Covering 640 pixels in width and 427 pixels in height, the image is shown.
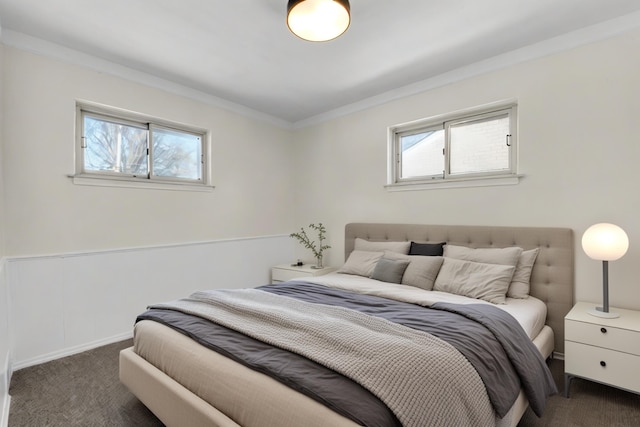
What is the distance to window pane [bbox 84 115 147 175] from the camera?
285 cm

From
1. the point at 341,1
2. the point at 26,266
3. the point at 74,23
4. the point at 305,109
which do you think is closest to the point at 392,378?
the point at 341,1

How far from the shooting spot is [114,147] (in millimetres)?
3008

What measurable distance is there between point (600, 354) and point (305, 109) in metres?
3.64

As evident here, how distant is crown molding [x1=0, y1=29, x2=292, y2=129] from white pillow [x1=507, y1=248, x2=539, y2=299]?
341 cm

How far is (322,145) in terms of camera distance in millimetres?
4266

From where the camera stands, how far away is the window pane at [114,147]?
2.85 meters

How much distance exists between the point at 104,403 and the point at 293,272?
222cm

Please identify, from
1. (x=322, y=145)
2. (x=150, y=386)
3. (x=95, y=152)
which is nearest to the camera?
(x=150, y=386)

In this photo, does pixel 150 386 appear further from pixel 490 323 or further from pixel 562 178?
pixel 562 178

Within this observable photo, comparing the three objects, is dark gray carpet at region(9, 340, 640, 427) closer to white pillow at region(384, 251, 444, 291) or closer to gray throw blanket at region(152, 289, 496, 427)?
gray throw blanket at region(152, 289, 496, 427)

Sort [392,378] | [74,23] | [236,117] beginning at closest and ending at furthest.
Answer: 1. [392,378]
2. [74,23]
3. [236,117]

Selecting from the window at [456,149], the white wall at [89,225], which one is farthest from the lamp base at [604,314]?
the white wall at [89,225]

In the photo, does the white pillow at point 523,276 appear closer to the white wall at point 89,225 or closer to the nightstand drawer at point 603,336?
the nightstand drawer at point 603,336

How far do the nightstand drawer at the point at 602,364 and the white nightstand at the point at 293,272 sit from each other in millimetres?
2391
